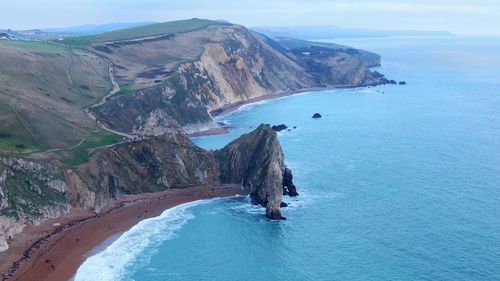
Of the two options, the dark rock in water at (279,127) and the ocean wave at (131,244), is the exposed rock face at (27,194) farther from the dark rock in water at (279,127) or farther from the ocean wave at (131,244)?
the dark rock in water at (279,127)

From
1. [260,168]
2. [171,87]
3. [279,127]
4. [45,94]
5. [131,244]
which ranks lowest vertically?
[131,244]

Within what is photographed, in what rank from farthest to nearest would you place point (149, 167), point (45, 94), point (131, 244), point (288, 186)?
point (45, 94)
point (149, 167)
point (288, 186)
point (131, 244)

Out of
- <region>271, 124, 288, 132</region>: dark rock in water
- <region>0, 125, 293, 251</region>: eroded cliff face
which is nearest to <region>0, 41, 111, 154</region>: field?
<region>0, 125, 293, 251</region>: eroded cliff face

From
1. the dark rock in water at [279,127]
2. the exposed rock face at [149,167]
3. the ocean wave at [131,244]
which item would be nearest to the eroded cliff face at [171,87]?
the dark rock in water at [279,127]

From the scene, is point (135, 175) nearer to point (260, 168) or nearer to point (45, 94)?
point (260, 168)

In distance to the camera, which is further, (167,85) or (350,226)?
(167,85)

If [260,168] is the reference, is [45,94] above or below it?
above

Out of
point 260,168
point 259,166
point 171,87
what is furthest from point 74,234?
point 171,87
